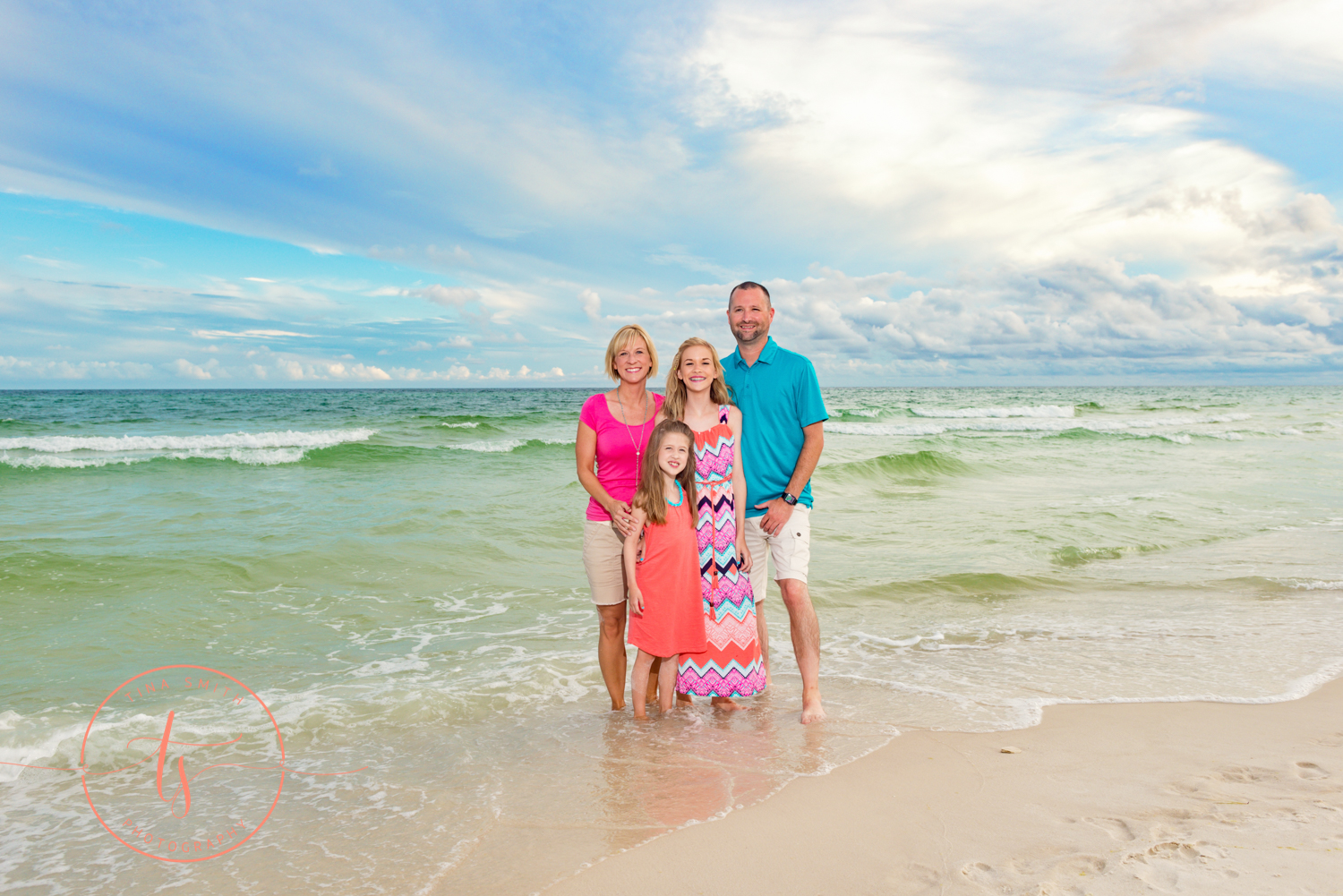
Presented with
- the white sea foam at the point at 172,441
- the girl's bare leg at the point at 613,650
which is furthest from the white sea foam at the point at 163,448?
the girl's bare leg at the point at 613,650

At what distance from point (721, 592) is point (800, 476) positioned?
0.80 m

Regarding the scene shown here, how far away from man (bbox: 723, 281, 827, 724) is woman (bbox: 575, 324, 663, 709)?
0.56 meters

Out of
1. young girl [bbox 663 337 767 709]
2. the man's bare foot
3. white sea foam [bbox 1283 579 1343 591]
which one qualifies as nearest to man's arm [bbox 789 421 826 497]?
young girl [bbox 663 337 767 709]

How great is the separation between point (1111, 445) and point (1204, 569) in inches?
769

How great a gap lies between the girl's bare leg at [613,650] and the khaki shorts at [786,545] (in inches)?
32.3

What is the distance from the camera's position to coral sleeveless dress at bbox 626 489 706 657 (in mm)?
4105

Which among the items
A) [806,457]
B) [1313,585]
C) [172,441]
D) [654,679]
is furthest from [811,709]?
[172,441]

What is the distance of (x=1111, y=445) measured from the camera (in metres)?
25.7

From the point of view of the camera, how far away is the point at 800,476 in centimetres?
424

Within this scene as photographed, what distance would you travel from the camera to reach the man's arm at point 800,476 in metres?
4.23

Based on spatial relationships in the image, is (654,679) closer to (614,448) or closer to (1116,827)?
(614,448)

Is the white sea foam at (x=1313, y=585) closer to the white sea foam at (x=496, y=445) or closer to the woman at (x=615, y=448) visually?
the woman at (x=615, y=448)

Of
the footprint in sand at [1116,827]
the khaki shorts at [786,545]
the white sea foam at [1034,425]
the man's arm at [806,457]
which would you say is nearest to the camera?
the footprint in sand at [1116,827]

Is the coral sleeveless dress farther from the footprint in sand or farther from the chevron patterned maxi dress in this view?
the footprint in sand
